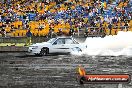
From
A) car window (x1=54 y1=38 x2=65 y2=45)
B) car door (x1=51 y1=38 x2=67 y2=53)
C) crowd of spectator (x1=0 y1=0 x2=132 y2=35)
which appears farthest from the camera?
crowd of spectator (x1=0 y1=0 x2=132 y2=35)

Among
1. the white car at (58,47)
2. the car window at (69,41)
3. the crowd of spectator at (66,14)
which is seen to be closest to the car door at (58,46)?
the white car at (58,47)

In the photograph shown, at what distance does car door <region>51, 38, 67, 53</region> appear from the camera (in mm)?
25875

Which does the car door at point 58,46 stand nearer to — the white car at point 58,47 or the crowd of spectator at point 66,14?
the white car at point 58,47

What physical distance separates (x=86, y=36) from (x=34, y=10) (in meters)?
8.15

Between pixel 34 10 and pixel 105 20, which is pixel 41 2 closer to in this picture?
pixel 34 10

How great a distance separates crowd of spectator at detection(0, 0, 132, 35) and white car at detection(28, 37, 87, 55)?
554 centimetres

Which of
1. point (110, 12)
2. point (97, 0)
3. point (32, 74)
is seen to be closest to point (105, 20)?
point (110, 12)

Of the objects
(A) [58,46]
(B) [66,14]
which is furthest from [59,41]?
(B) [66,14]

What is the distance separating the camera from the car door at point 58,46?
25.9m

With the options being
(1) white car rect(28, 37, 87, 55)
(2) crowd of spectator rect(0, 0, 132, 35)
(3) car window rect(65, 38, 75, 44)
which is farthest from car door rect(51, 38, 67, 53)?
(2) crowd of spectator rect(0, 0, 132, 35)

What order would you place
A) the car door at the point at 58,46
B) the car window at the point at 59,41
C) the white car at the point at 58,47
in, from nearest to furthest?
1. the white car at the point at 58,47
2. the car door at the point at 58,46
3. the car window at the point at 59,41

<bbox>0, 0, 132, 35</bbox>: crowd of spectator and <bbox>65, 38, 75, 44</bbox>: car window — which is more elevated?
<bbox>0, 0, 132, 35</bbox>: crowd of spectator

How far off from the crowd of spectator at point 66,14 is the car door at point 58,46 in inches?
218

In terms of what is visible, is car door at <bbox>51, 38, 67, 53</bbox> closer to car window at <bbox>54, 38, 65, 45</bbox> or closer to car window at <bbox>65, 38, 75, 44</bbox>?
car window at <bbox>54, 38, 65, 45</bbox>
